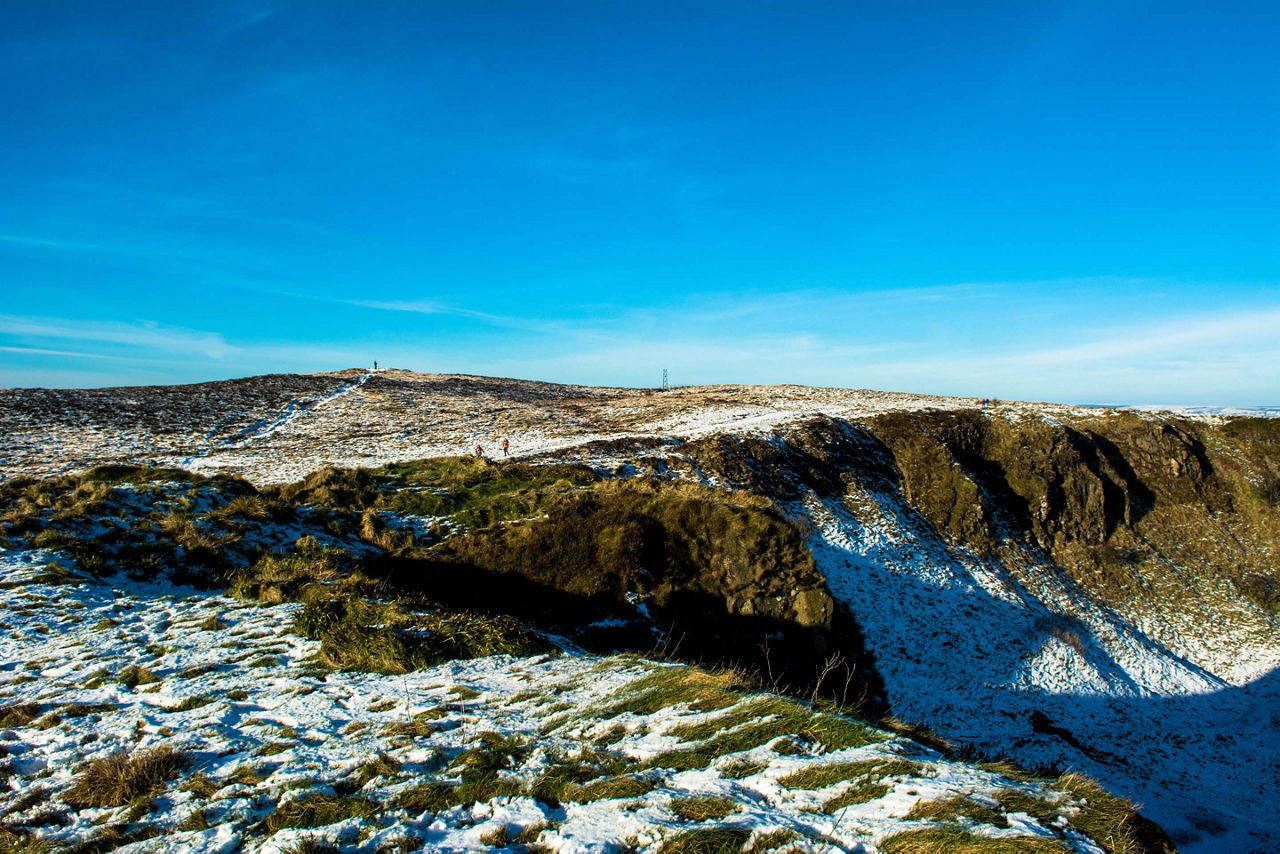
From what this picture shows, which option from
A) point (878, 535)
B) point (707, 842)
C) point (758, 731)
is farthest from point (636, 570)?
point (878, 535)

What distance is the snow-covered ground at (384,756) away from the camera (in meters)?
5.50

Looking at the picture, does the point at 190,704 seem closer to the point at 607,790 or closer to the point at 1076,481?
the point at 607,790

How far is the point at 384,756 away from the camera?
275 inches

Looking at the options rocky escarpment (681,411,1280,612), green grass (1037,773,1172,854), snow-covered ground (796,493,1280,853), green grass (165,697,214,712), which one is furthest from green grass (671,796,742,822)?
rocky escarpment (681,411,1280,612)

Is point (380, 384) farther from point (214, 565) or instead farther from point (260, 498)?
point (214, 565)

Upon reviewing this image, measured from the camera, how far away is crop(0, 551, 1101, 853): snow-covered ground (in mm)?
5496

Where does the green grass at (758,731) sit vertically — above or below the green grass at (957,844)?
below

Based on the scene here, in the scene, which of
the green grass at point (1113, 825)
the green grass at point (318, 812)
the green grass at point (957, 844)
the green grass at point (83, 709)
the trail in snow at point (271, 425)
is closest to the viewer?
the green grass at point (957, 844)

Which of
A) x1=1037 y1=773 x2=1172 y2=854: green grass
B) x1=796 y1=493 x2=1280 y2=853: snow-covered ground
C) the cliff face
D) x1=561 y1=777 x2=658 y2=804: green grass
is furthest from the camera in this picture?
the cliff face

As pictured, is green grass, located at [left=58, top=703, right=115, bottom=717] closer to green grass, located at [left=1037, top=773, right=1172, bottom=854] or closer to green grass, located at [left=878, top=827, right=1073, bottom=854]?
green grass, located at [left=878, top=827, right=1073, bottom=854]

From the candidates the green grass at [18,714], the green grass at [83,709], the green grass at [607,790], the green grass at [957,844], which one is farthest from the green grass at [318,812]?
the green grass at [18,714]

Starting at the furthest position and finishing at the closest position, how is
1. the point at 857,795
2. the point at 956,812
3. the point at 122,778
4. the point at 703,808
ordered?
the point at 122,778, the point at 857,795, the point at 703,808, the point at 956,812

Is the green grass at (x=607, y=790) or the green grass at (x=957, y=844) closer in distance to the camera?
the green grass at (x=957, y=844)

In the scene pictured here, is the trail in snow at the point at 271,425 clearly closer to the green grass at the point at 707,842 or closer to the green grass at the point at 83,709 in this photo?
the green grass at the point at 83,709
